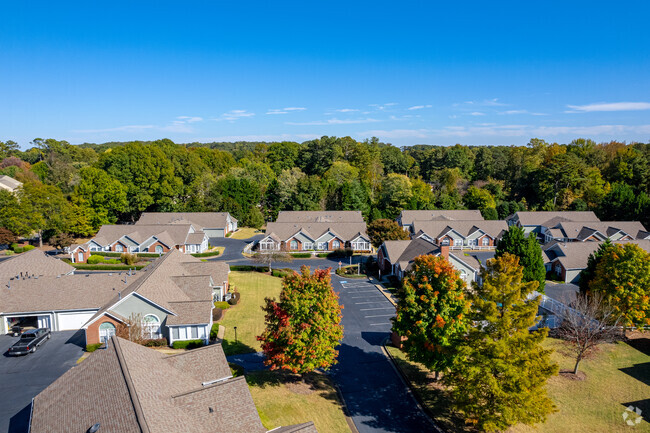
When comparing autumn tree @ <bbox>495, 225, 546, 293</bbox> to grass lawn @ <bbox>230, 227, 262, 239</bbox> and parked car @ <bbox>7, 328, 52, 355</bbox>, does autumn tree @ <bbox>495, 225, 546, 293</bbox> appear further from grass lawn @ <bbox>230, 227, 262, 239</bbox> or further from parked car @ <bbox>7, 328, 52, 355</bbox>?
grass lawn @ <bbox>230, 227, 262, 239</bbox>

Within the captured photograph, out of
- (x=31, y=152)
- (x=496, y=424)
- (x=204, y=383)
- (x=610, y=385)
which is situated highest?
(x=31, y=152)

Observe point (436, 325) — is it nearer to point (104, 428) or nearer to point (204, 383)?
point (204, 383)

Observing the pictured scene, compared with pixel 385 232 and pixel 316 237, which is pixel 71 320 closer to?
pixel 316 237

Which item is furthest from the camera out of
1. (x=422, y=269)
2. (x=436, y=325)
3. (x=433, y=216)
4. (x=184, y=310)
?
(x=433, y=216)

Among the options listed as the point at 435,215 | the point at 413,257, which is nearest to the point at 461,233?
the point at 435,215

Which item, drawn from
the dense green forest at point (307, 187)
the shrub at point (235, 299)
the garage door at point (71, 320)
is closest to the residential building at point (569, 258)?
the dense green forest at point (307, 187)

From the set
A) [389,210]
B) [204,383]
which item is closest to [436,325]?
[204,383]
